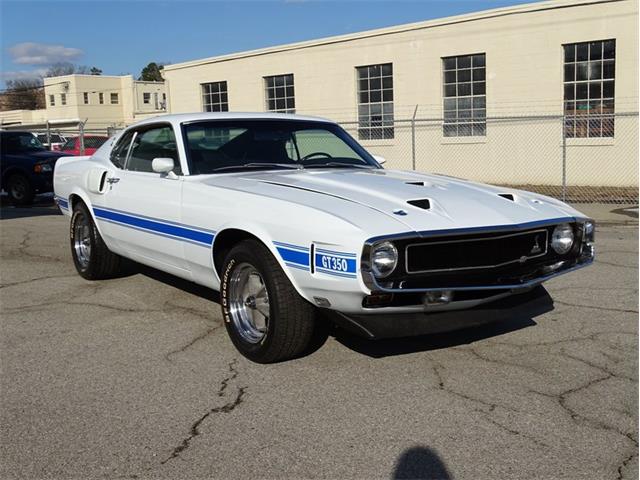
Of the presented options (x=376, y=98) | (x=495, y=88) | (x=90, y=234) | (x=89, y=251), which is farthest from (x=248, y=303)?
(x=376, y=98)

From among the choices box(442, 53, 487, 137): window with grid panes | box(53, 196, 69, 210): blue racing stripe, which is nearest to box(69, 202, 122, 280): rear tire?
box(53, 196, 69, 210): blue racing stripe

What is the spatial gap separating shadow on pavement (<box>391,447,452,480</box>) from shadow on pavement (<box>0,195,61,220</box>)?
1119cm

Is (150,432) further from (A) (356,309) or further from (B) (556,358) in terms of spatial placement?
(B) (556,358)

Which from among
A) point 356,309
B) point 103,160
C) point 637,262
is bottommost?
point 637,262

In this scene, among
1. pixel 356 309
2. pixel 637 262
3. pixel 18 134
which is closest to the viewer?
pixel 356 309

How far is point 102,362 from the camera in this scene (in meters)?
4.51

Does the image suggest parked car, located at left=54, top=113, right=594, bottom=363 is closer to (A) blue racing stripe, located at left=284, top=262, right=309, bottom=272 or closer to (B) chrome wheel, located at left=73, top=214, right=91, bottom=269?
(A) blue racing stripe, located at left=284, top=262, right=309, bottom=272

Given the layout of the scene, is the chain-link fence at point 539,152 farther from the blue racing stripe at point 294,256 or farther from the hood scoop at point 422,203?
the blue racing stripe at point 294,256

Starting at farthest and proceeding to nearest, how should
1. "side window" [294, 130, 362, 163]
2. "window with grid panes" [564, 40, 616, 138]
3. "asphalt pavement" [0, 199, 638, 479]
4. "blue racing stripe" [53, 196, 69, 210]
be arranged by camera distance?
1. "window with grid panes" [564, 40, 616, 138]
2. "blue racing stripe" [53, 196, 69, 210]
3. "side window" [294, 130, 362, 163]
4. "asphalt pavement" [0, 199, 638, 479]

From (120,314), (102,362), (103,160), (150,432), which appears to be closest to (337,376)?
(150,432)

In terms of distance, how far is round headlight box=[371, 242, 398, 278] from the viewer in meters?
3.62

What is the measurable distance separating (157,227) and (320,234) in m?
2.00

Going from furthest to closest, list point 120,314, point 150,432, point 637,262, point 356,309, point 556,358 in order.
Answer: point 637,262 → point 120,314 → point 556,358 → point 356,309 → point 150,432

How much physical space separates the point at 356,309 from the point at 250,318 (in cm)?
107
